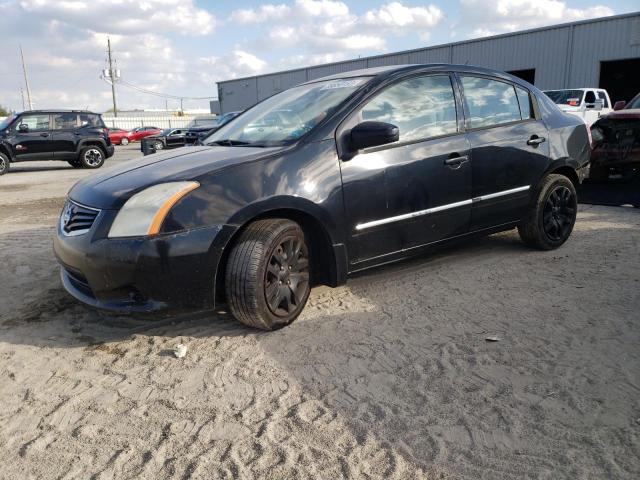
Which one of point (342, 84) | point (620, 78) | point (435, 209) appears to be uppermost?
point (620, 78)

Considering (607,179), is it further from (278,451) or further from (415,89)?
(278,451)

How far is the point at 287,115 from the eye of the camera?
3.80 metres

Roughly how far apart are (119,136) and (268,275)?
34.3 m

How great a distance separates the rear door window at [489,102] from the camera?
13.4 feet

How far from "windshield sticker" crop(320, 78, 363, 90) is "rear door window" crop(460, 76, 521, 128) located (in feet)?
2.96

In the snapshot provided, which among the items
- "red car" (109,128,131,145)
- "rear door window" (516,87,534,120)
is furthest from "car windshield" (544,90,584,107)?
"red car" (109,128,131,145)

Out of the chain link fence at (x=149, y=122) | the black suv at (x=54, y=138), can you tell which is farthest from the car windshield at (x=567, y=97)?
the chain link fence at (x=149, y=122)

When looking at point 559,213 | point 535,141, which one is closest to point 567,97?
point 559,213

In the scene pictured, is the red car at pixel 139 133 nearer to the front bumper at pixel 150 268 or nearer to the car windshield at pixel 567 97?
the car windshield at pixel 567 97

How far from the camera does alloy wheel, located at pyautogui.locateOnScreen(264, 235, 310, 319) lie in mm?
3133

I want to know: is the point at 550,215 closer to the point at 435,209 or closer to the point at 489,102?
the point at 489,102

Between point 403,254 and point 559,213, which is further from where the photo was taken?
point 559,213

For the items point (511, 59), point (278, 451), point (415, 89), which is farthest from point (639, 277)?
point (511, 59)

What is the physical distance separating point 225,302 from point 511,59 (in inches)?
997
